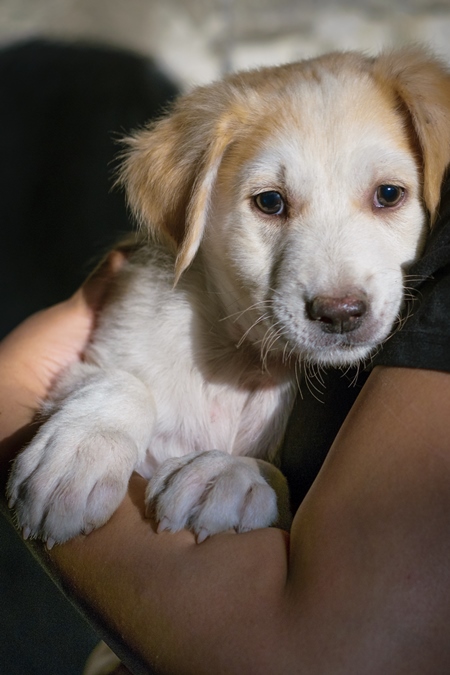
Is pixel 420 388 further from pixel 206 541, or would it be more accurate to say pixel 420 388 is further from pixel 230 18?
pixel 230 18

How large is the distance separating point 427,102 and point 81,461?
103 centimetres

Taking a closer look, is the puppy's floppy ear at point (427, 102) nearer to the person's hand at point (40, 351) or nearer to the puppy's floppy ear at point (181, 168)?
the puppy's floppy ear at point (181, 168)

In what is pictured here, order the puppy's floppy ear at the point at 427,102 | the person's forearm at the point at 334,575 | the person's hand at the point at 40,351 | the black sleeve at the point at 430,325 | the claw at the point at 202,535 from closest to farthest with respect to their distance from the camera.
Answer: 1. the person's forearm at the point at 334,575
2. the black sleeve at the point at 430,325
3. the claw at the point at 202,535
4. the puppy's floppy ear at the point at 427,102
5. the person's hand at the point at 40,351

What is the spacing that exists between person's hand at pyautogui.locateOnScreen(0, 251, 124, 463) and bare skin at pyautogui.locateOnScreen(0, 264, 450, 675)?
0.47 metres

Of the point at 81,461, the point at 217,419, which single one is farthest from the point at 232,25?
the point at 81,461

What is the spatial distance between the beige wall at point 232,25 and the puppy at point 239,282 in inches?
50.9

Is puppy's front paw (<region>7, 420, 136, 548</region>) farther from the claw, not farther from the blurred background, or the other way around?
the blurred background

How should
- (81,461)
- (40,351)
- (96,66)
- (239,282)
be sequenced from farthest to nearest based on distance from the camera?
(96,66) → (40,351) → (239,282) → (81,461)

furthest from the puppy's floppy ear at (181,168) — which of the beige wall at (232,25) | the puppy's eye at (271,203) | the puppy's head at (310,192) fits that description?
the beige wall at (232,25)

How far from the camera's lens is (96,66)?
2840mm

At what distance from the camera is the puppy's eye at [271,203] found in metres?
1.44

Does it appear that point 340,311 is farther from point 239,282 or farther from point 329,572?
point 329,572

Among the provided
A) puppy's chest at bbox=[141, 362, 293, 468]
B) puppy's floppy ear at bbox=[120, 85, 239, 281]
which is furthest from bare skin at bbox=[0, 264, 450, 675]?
puppy's floppy ear at bbox=[120, 85, 239, 281]

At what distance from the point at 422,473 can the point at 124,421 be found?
2.22 feet
